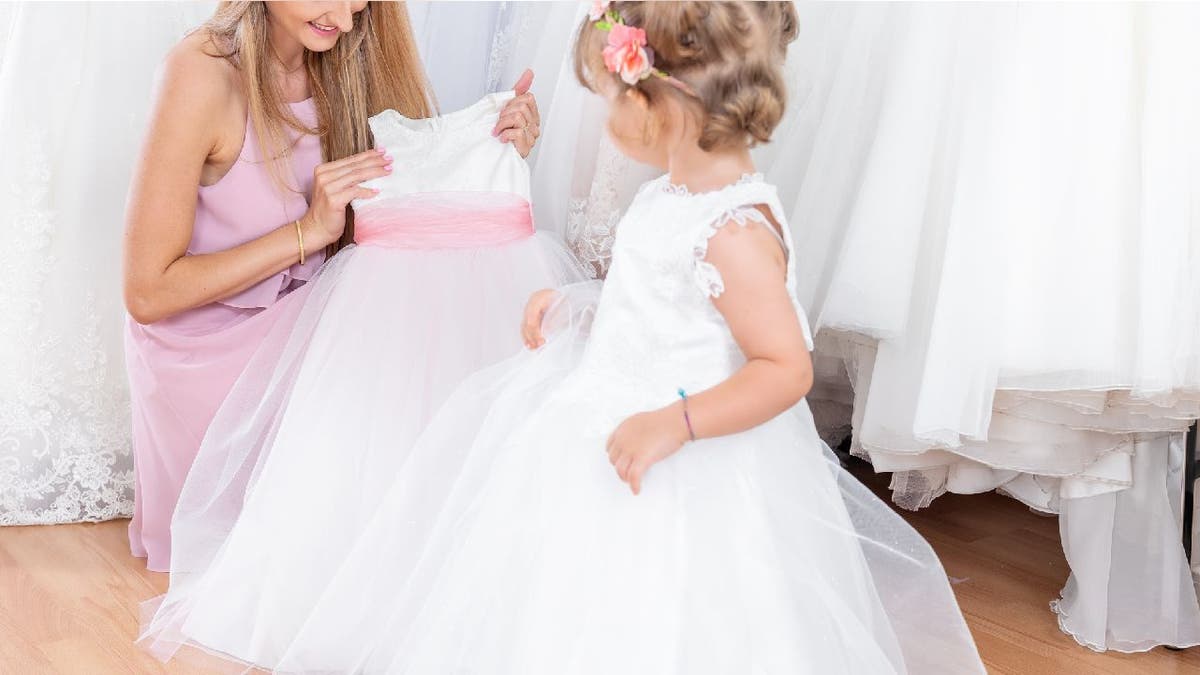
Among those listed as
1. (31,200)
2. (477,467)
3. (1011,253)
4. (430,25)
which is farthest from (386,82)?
(1011,253)

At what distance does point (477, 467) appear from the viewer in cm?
119

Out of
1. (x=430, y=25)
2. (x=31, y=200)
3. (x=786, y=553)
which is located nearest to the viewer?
(x=786, y=553)

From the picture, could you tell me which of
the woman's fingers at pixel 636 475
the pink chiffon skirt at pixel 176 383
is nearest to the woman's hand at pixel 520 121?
the pink chiffon skirt at pixel 176 383

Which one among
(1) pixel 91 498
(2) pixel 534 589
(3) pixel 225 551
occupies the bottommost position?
(1) pixel 91 498

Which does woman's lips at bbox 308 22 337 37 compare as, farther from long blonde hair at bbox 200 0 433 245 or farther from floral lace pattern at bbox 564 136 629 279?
floral lace pattern at bbox 564 136 629 279

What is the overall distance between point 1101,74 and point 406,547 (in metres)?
0.93

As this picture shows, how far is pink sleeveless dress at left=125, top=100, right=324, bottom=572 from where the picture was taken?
1.62 m

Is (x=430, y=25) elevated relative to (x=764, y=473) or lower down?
elevated

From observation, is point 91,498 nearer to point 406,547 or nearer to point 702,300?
point 406,547

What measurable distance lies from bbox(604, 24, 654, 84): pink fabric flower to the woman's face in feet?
2.05

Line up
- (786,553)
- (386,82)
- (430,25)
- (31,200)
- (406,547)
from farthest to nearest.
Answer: (430,25)
(31,200)
(386,82)
(406,547)
(786,553)

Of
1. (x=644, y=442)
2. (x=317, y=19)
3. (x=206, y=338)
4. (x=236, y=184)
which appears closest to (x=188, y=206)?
(x=236, y=184)

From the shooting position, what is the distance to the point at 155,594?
63.6 inches

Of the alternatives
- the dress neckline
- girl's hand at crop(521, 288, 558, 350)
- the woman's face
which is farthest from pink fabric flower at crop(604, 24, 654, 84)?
the woman's face
